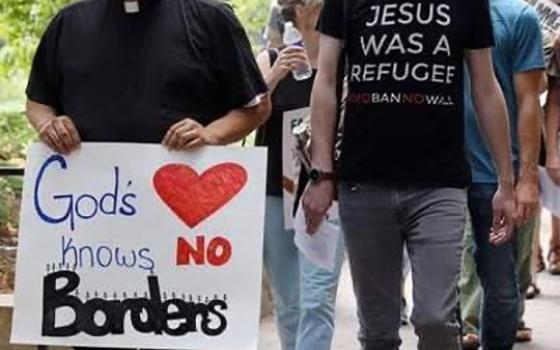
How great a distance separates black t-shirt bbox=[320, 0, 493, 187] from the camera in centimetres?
423

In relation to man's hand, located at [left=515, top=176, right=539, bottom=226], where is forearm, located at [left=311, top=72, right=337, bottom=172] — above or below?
above

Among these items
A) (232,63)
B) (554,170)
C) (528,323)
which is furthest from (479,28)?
(528,323)

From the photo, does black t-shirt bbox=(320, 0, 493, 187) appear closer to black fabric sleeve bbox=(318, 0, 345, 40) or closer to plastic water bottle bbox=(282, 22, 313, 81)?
black fabric sleeve bbox=(318, 0, 345, 40)

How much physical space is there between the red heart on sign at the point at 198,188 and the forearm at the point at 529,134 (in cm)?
192

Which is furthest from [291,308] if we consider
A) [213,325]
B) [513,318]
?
[213,325]

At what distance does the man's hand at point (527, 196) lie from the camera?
5.35 metres

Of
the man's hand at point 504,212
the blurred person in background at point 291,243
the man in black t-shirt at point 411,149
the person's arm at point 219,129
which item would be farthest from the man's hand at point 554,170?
the person's arm at point 219,129

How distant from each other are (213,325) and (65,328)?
45 centimetres

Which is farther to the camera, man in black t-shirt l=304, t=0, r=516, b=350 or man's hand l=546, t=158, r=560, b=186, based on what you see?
man's hand l=546, t=158, r=560, b=186

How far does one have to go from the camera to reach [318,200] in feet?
14.7

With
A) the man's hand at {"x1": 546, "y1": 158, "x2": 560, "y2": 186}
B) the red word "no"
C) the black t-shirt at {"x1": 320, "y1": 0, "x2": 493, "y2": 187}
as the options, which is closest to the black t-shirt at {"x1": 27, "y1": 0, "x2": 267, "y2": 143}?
the red word "no"

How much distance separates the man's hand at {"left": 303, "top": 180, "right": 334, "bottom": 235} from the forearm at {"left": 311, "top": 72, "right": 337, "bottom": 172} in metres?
0.06

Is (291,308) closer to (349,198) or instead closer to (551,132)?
(349,198)

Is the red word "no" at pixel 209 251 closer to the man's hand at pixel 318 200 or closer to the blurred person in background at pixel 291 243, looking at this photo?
the man's hand at pixel 318 200
